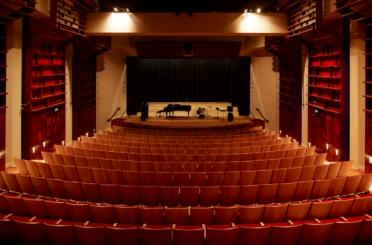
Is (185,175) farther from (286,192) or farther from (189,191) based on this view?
(286,192)

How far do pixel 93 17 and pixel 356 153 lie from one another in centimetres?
798

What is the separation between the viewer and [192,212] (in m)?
4.77

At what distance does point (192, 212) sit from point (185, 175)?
1632 millimetres

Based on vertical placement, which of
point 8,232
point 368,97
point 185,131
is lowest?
point 8,232

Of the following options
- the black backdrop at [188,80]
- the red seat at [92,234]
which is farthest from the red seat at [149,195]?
the black backdrop at [188,80]

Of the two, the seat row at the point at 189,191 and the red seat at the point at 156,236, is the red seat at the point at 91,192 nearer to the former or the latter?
the seat row at the point at 189,191

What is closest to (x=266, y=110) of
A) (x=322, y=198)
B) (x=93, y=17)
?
(x=93, y=17)

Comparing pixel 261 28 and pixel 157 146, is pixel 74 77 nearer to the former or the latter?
pixel 157 146

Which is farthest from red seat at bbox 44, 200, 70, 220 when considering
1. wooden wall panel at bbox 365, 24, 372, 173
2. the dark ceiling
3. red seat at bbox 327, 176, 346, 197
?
the dark ceiling

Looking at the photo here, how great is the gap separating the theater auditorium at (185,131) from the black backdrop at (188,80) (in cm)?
438

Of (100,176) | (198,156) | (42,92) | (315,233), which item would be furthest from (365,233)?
(42,92)

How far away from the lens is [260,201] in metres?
5.84

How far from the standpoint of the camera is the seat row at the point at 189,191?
569cm

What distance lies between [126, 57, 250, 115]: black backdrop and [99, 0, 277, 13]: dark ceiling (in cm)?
891
